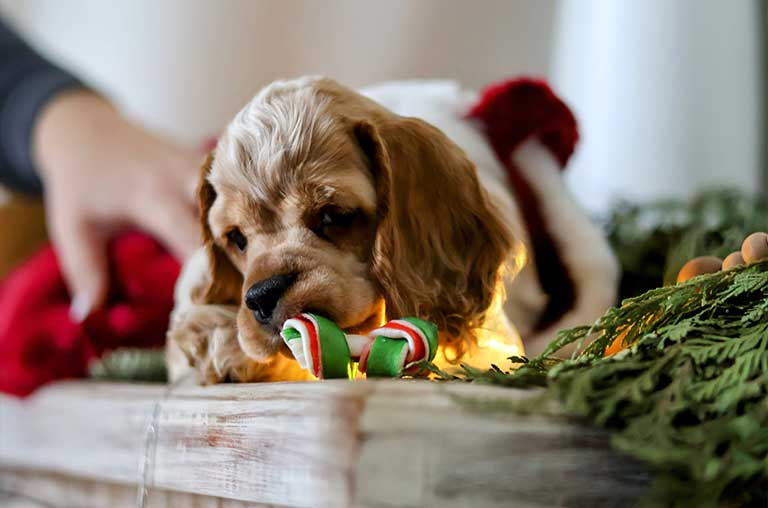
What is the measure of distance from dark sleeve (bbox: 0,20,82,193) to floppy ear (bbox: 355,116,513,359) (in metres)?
1.14

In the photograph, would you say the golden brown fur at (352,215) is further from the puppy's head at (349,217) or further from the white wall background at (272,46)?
the white wall background at (272,46)

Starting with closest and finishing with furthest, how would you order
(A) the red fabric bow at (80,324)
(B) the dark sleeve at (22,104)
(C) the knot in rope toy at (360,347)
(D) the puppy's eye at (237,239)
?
(C) the knot in rope toy at (360,347), (D) the puppy's eye at (237,239), (A) the red fabric bow at (80,324), (B) the dark sleeve at (22,104)

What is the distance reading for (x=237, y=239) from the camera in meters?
0.85

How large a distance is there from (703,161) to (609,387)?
189 cm

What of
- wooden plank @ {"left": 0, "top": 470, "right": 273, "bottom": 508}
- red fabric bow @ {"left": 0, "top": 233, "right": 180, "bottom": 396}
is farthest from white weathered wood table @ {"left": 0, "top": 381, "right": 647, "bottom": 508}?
red fabric bow @ {"left": 0, "top": 233, "right": 180, "bottom": 396}

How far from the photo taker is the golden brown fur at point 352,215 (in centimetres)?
76

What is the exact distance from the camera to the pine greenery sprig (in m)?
0.50

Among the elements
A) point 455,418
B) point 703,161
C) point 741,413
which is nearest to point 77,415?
point 455,418

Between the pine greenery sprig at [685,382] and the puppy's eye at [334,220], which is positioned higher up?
the puppy's eye at [334,220]

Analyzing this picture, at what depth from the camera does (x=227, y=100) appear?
2410 mm

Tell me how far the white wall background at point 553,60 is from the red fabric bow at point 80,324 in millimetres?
950

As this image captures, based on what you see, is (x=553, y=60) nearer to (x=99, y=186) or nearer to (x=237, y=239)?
(x=99, y=186)

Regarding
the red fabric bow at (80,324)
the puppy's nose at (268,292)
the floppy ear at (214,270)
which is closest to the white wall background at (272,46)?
the red fabric bow at (80,324)

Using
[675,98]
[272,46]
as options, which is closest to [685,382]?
[675,98]
